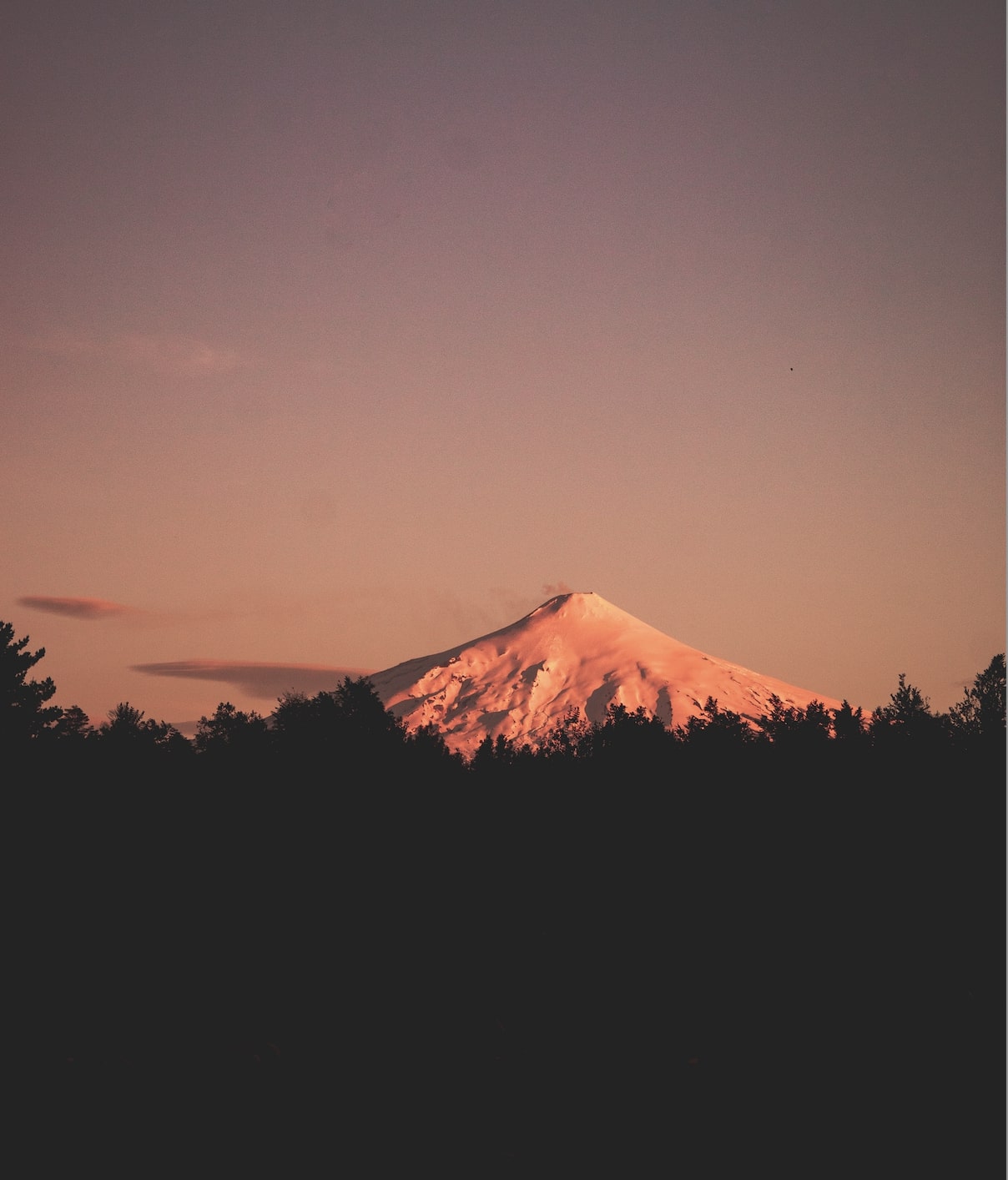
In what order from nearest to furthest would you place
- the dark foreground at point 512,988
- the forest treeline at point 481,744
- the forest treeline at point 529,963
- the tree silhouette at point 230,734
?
the dark foreground at point 512,988 < the forest treeline at point 529,963 < the forest treeline at point 481,744 < the tree silhouette at point 230,734

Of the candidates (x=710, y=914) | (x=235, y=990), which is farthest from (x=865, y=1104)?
(x=235, y=990)

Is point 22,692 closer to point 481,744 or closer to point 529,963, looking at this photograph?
point 481,744

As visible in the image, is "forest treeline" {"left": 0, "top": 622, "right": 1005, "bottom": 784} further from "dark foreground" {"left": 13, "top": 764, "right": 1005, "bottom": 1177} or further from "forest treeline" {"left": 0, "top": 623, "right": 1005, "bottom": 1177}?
"dark foreground" {"left": 13, "top": 764, "right": 1005, "bottom": 1177}

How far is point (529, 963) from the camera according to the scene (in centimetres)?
1956

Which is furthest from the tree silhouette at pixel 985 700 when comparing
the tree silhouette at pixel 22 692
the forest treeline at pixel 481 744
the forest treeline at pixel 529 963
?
the tree silhouette at pixel 22 692

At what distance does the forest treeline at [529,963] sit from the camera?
1265cm

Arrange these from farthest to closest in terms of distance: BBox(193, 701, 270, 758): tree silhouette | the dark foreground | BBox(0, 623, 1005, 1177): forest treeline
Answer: BBox(193, 701, 270, 758): tree silhouette < BBox(0, 623, 1005, 1177): forest treeline < the dark foreground

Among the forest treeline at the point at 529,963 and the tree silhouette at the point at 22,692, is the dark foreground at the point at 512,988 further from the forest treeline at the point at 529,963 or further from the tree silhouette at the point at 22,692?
the tree silhouette at the point at 22,692

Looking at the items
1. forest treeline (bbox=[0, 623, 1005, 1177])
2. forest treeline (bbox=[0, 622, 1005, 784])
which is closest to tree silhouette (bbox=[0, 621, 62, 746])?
forest treeline (bbox=[0, 622, 1005, 784])

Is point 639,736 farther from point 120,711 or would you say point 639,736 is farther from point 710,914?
point 120,711

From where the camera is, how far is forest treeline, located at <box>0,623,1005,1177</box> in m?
12.6

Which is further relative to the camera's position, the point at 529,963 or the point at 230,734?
the point at 230,734

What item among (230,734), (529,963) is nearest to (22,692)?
(230,734)

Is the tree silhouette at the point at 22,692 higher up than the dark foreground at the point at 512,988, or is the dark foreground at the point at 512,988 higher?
the tree silhouette at the point at 22,692
